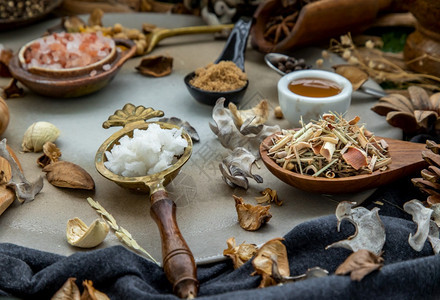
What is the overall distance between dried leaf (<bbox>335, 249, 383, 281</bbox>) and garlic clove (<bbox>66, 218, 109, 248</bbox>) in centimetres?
53

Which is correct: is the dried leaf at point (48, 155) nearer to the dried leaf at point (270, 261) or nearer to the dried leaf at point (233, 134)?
the dried leaf at point (233, 134)

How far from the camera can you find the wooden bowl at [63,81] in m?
1.77

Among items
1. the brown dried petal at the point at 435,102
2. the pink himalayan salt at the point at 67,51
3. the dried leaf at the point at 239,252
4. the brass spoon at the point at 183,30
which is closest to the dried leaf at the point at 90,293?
the dried leaf at the point at 239,252

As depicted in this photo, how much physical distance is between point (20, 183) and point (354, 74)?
1.20 meters

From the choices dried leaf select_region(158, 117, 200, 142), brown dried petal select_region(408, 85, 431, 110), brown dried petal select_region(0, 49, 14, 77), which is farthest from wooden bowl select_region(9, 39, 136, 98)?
brown dried petal select_region(408, 85, 431, 110)

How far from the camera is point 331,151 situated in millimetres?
1278

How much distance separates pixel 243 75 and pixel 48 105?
0.70 metres

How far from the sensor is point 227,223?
1292mm

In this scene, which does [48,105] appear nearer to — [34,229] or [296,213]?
[34,229]

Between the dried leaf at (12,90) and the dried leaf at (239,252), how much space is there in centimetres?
111

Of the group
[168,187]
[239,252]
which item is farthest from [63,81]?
[239,252]

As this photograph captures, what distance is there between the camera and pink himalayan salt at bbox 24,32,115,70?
5.98 ft

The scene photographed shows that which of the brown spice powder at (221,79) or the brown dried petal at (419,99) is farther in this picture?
the brown spice powder at (221,79)

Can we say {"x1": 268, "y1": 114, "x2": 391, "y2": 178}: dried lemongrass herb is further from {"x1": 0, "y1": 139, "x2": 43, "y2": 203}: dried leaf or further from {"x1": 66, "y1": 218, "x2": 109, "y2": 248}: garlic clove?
{"x1": 0, "y1": 139, "x2": 43, "y2": 203}: dried leaf
